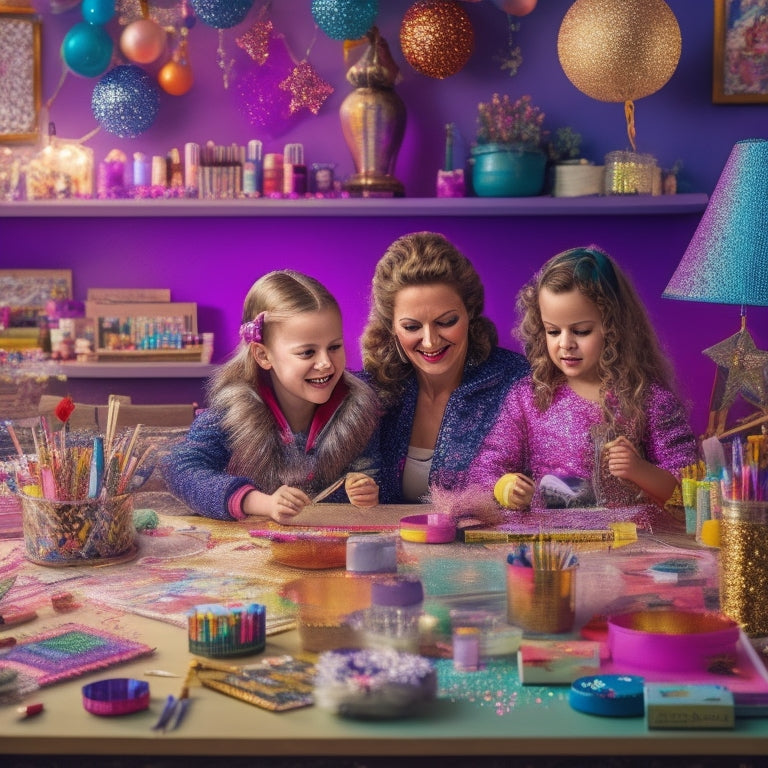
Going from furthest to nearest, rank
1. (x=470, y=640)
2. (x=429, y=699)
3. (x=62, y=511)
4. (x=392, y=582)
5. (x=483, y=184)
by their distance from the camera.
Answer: (x=483, y=184), (x=62, y=511), (x=392, y=582), (x=470, y=640), (x=429, y=699)

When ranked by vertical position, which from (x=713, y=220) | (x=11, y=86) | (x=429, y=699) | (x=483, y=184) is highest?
(x=11, y=86)

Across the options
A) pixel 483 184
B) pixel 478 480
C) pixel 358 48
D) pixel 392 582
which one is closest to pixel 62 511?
pixel 392 582

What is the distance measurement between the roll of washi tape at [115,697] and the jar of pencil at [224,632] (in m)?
0.14

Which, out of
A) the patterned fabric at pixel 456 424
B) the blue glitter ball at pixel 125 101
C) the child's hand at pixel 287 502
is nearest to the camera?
the child's hand at pixel 287 502

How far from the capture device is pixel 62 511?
1.56 meters

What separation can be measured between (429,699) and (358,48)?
313 cm

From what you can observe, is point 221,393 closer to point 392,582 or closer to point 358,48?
point 392,582

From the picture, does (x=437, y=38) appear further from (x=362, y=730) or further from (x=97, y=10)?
(x=362, y=730)

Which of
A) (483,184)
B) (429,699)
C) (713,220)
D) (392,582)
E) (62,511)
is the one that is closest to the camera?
(429,699)

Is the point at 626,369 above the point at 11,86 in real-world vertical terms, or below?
below

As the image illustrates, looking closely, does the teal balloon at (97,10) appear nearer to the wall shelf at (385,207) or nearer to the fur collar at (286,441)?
the wall shelf at (385,207)

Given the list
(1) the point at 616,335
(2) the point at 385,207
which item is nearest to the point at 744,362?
(1) the point at 616,335

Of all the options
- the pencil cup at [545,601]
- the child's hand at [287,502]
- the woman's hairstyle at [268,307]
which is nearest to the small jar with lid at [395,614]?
the pencil cup at [545,601]

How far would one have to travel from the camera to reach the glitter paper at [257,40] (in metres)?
3.77
